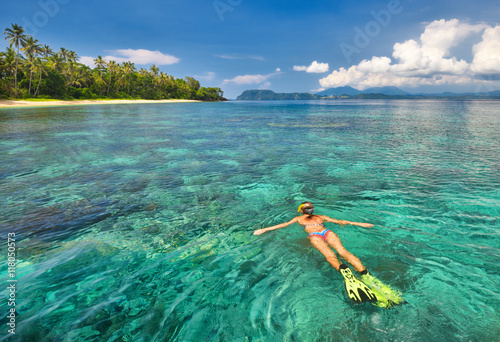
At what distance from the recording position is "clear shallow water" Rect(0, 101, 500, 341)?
5148 mm

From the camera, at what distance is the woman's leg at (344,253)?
6.39 metres

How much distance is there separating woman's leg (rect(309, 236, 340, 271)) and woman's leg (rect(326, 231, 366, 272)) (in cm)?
19

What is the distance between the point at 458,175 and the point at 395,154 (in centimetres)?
642

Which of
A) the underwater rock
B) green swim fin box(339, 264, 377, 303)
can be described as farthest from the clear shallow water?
green swim fin box(339, 264, 377, 303)

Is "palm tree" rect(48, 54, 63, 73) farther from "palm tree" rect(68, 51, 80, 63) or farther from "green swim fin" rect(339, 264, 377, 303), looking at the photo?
"green swim fin" rect(339, 264, 377, 303)

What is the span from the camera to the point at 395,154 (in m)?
20.9

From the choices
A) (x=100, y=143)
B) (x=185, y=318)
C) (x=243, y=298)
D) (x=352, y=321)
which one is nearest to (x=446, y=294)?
(x=352, y=321)

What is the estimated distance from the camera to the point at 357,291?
5.54 m

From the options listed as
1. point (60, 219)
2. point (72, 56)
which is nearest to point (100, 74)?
point (72, 56)

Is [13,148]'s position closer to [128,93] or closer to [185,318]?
[185,318]

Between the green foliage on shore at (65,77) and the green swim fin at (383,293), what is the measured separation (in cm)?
12242

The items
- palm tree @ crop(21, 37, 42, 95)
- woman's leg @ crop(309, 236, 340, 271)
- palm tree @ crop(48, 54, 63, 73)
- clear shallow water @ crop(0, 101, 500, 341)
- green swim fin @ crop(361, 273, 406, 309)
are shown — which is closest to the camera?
clear shallow water @ crop(0, 101, 500, 341)

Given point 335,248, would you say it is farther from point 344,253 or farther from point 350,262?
point 350,262

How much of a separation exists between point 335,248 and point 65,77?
15454 centimetres
